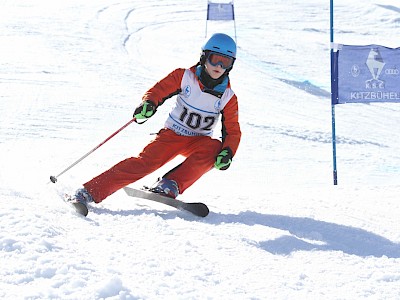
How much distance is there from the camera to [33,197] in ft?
11.4

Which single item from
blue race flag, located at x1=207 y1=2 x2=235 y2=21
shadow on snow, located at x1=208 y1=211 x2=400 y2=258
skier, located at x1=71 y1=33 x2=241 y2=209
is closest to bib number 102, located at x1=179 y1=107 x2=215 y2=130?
skier, located at x1=71 y1=33 x2=241 y2=209

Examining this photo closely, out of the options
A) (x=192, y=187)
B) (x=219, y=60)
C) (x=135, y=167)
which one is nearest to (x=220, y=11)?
(x=192, y=187)

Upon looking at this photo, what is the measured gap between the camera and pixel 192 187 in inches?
187

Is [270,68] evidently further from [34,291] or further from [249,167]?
[34,291]

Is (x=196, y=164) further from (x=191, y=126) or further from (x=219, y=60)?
(x=219, y=60)

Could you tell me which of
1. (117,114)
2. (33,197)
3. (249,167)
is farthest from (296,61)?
(33,197)

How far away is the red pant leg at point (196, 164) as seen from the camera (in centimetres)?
390

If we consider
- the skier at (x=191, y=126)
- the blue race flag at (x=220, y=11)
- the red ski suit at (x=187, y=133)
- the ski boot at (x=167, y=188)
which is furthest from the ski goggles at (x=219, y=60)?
the blue race flag at (x=220, y=11)

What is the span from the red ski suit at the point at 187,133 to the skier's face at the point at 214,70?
12 cm

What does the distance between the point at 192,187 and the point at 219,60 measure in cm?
113

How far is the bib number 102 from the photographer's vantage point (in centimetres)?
419

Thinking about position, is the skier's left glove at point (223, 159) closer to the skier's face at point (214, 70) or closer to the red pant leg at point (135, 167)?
the red pant leg at point (135, 167)

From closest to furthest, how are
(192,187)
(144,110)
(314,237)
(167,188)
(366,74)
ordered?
Answer: (314,237), (167,188), (144,110), (192,187), (366,74)

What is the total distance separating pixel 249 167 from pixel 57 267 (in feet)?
13.3
